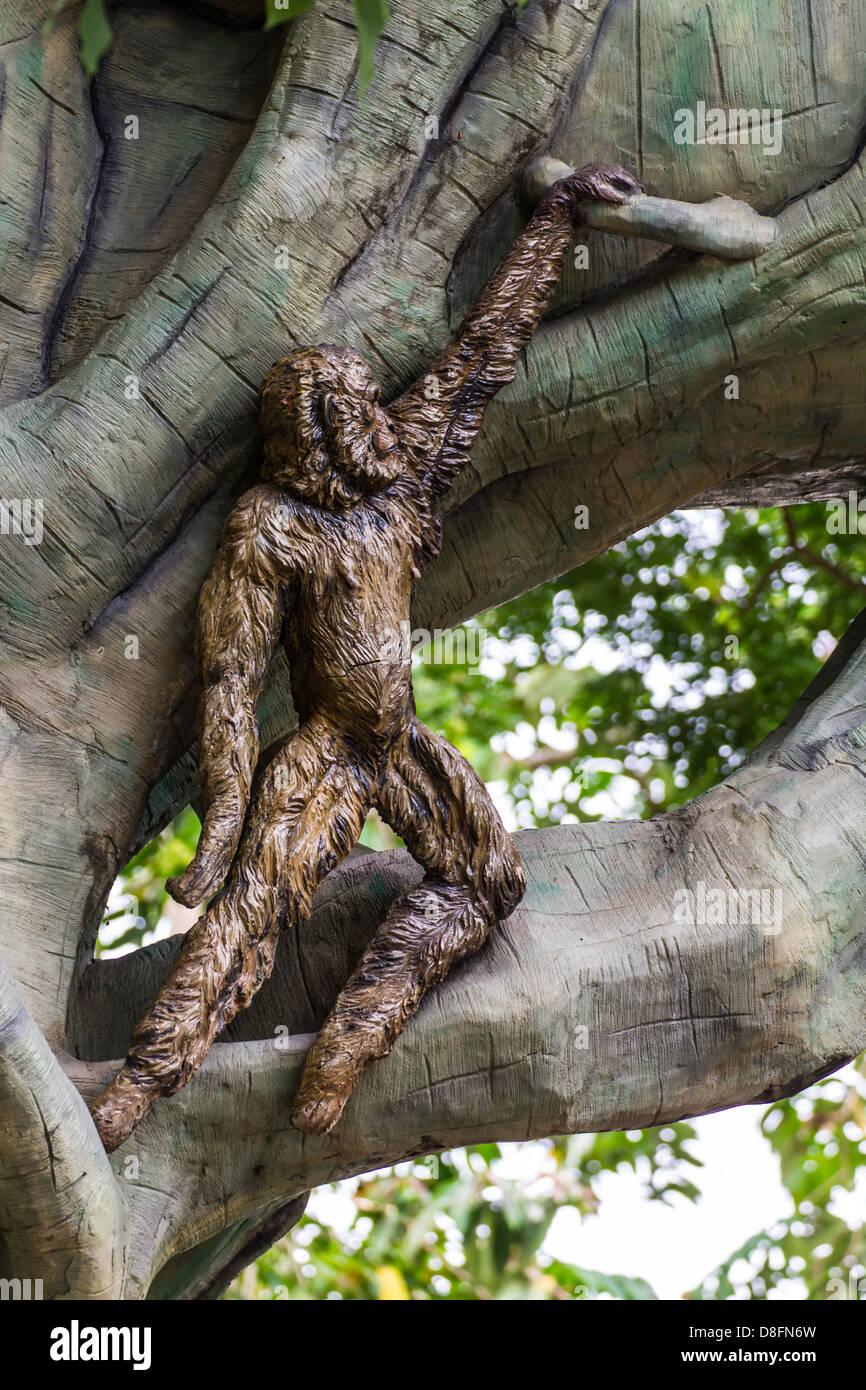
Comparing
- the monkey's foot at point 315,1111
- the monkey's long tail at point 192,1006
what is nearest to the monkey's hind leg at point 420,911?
the monkey's foot at point 315,1111

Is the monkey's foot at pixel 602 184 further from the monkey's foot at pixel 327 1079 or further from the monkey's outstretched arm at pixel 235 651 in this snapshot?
A: the monkey's foot at pixel 327 1079

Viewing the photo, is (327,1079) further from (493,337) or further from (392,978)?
(493,337)

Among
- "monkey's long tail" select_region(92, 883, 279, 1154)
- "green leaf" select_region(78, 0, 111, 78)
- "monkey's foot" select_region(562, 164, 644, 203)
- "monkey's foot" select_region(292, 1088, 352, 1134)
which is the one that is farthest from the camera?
"monkey's foot" select_region(562, 164, 644, 203)

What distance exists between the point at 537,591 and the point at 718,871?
3.13 meters

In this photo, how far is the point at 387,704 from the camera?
10.7 ft

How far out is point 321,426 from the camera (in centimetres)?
323

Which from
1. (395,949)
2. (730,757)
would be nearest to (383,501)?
(395,949)

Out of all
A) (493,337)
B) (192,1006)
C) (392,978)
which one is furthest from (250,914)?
(493,337)

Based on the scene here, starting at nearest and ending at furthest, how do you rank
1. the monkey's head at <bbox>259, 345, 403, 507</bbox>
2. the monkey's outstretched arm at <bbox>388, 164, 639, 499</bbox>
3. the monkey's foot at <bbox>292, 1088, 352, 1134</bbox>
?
1. the monkey's foot at <bbox>292, 1088, 352, 1134</bbox>
2. the monkey's head at <bbox>259, 345, 403, 507</bbox>
3. the monkey's outstretched arm at <bbox>388, 164, 639, 499</bbox>

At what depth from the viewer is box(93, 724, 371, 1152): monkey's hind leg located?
293cm

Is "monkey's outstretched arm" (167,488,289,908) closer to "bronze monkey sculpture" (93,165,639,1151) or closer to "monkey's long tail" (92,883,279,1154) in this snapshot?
"bronze monkey sculpture" (93,165,639,1151)

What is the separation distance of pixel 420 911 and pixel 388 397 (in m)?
1.16

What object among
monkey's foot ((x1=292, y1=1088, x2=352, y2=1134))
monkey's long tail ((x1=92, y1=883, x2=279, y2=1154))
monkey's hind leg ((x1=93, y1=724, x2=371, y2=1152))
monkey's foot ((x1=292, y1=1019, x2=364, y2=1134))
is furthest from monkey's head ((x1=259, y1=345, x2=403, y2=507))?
monkey's foot ((x1=292, y1=1088, x2=352, y2=1134))
